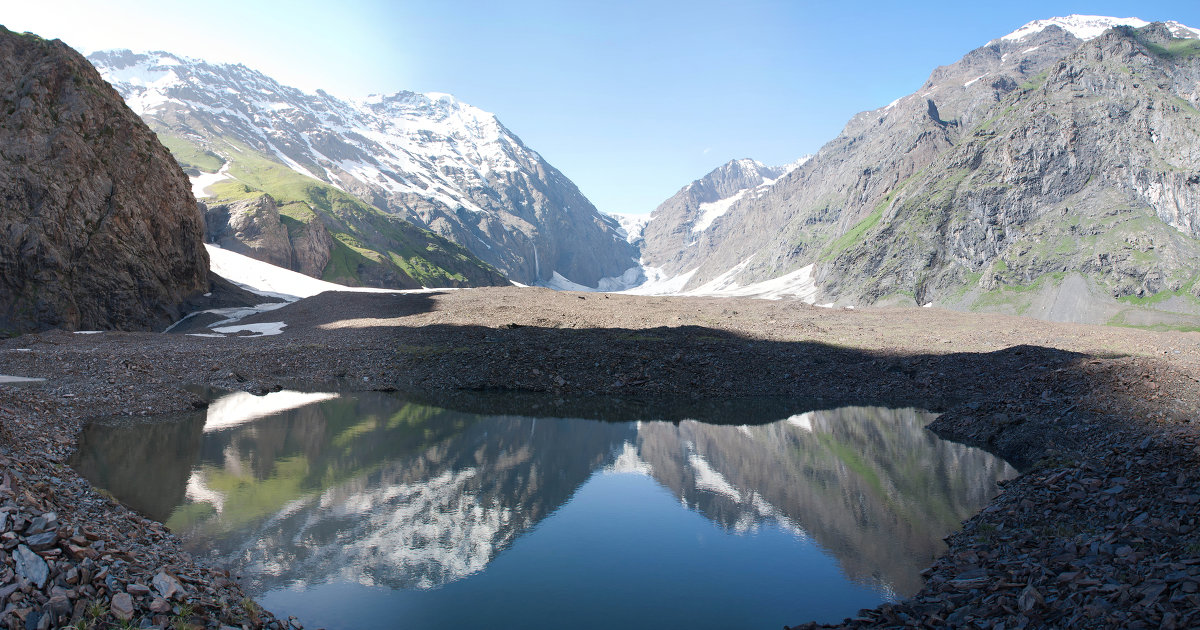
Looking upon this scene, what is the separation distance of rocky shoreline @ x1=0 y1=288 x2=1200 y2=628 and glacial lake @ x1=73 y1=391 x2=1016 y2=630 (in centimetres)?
133

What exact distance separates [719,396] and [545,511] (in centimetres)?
2096

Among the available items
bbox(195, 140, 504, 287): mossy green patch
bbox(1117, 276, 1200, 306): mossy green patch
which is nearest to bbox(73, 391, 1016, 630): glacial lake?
bbox(1117, 276, 1200, 306): mossy green patch

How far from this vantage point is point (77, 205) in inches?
2016

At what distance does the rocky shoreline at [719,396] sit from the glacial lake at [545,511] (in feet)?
4.37

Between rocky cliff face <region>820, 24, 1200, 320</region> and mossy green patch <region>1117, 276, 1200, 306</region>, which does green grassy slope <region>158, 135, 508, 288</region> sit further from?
mossy green patch <region>1117, 276, 1200, 306</region>

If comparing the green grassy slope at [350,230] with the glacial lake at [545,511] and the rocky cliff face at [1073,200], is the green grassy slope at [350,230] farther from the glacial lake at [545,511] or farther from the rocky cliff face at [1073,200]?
the rocky cliff face at [1073,200]

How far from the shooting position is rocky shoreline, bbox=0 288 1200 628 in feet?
28.3

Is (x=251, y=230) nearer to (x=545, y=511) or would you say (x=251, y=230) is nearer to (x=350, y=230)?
(x=350, y=230)

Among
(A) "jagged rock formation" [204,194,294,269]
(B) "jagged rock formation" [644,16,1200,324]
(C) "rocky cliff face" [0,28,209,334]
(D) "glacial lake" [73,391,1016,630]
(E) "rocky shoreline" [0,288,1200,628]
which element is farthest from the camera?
(A) "jagged rock formation" [204,194,294,269]

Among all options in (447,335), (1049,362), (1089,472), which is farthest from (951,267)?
(1089,472)

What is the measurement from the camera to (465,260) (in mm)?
181375

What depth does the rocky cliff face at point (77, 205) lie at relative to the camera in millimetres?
47125

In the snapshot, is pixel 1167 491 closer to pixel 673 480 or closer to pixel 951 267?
pixel 673 480

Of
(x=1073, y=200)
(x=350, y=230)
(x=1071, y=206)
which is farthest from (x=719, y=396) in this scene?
(x=350, y=230)
